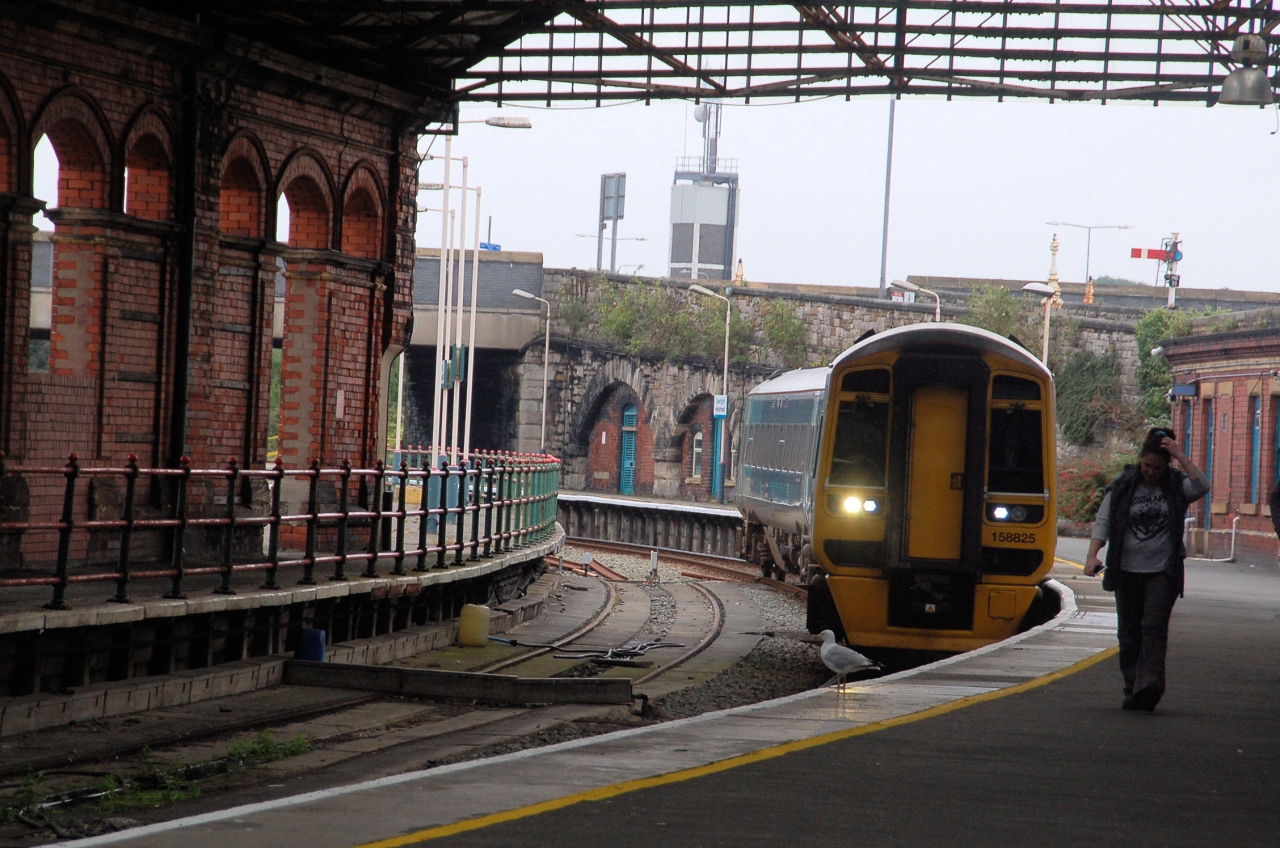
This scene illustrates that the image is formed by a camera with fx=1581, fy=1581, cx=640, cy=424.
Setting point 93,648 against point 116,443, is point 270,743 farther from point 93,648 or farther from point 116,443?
point 116,443

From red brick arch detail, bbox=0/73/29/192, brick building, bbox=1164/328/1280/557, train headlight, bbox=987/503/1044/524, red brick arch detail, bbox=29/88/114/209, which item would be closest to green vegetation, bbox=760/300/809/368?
brick building, bbox=1164/328/1280/557

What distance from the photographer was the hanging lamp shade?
49.6 ft

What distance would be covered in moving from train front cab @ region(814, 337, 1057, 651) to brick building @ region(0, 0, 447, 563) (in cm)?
582

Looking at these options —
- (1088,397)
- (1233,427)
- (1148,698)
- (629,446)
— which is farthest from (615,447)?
(1148,698)

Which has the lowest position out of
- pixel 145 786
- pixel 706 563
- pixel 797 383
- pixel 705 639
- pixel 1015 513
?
pixel 706 563

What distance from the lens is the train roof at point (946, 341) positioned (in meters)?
13.6

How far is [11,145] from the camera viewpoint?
39.4ft

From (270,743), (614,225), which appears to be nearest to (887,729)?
(270,743)

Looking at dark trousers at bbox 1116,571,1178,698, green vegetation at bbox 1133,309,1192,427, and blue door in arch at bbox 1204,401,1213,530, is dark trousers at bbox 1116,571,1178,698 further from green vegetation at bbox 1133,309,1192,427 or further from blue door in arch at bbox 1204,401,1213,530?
green vegetation at bbox 1133,309,1192,427

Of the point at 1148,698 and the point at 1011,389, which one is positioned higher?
the point at 1011,389

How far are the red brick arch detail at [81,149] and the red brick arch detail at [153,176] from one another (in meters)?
0.54

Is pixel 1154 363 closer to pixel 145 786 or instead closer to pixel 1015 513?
pixel 1015 513

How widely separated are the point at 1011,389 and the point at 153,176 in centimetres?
774

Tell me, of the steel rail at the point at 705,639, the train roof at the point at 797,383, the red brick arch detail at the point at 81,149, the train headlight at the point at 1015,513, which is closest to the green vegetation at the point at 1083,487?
the train roof at the point at 797,383
